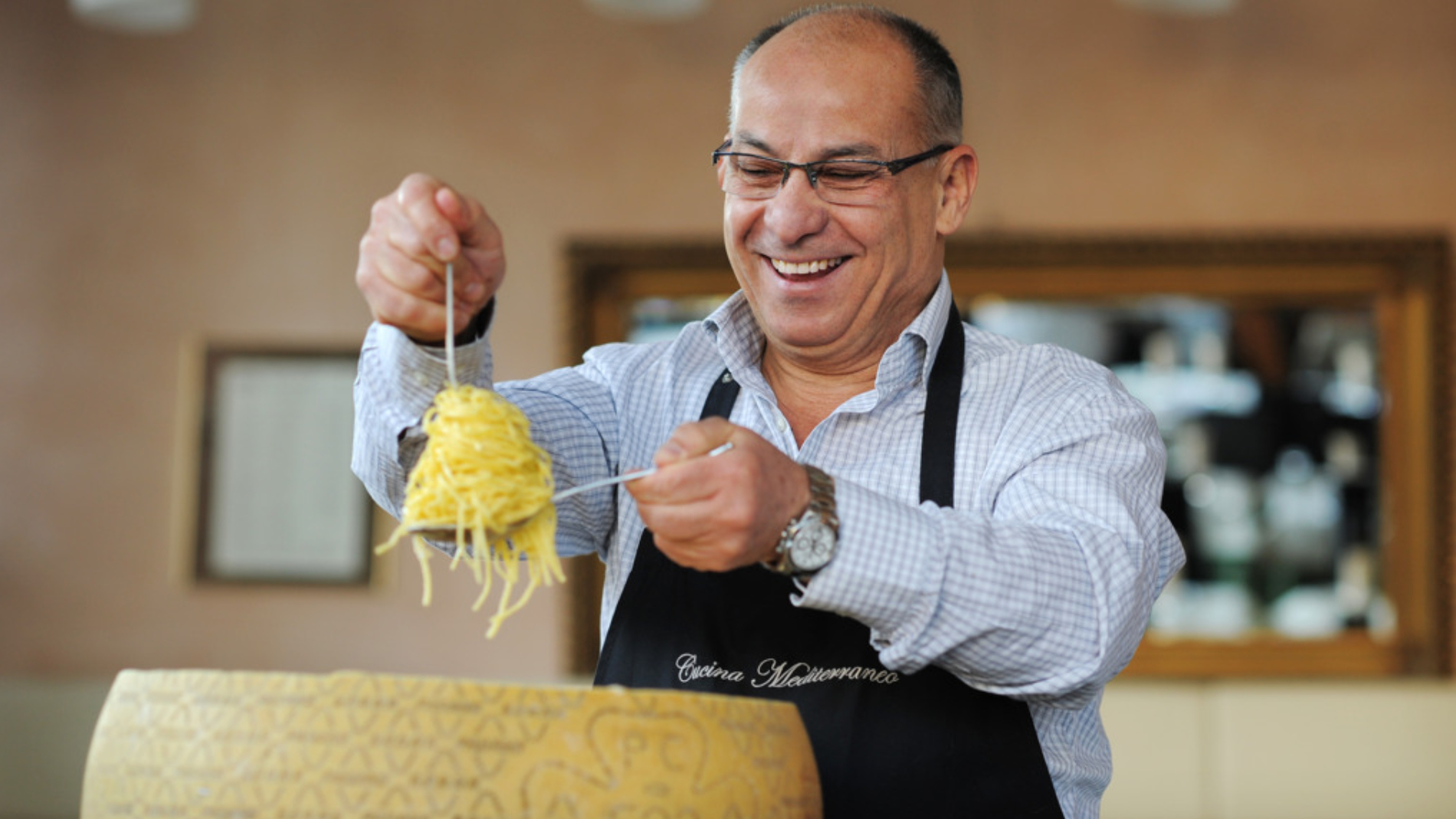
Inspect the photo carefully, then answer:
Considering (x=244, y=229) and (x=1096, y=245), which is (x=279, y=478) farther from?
(x=1096, y=245)

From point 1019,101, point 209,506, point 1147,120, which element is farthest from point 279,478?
point 1147,120

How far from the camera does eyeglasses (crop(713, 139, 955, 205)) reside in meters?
1.49

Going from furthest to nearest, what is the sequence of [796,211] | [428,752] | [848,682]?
[796,211] → [848,682] → [428,752]

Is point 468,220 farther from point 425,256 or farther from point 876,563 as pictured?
point 876,563

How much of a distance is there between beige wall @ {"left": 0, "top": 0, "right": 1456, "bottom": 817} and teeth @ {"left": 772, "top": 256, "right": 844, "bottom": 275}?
99.1 inches

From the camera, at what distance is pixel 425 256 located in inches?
45.9

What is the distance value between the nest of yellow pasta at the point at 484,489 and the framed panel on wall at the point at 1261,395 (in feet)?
9.04

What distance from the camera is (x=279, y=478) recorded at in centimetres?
404

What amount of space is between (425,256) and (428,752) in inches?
17.7

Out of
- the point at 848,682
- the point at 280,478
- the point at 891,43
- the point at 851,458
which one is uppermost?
the point at 891,43

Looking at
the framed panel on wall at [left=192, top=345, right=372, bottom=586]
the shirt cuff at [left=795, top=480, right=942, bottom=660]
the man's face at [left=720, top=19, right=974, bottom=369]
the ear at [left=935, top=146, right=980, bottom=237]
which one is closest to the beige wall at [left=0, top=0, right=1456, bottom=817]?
the framed panel on wall at [left=192, top=345, right=372, bottom=586]

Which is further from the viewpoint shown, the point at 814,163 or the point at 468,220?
the point at 814,163

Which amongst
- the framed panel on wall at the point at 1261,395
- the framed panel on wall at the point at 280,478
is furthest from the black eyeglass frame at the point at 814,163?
the framed panel on wall at the point at 280,478

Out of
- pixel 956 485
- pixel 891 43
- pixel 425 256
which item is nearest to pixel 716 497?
pixel 425 256
